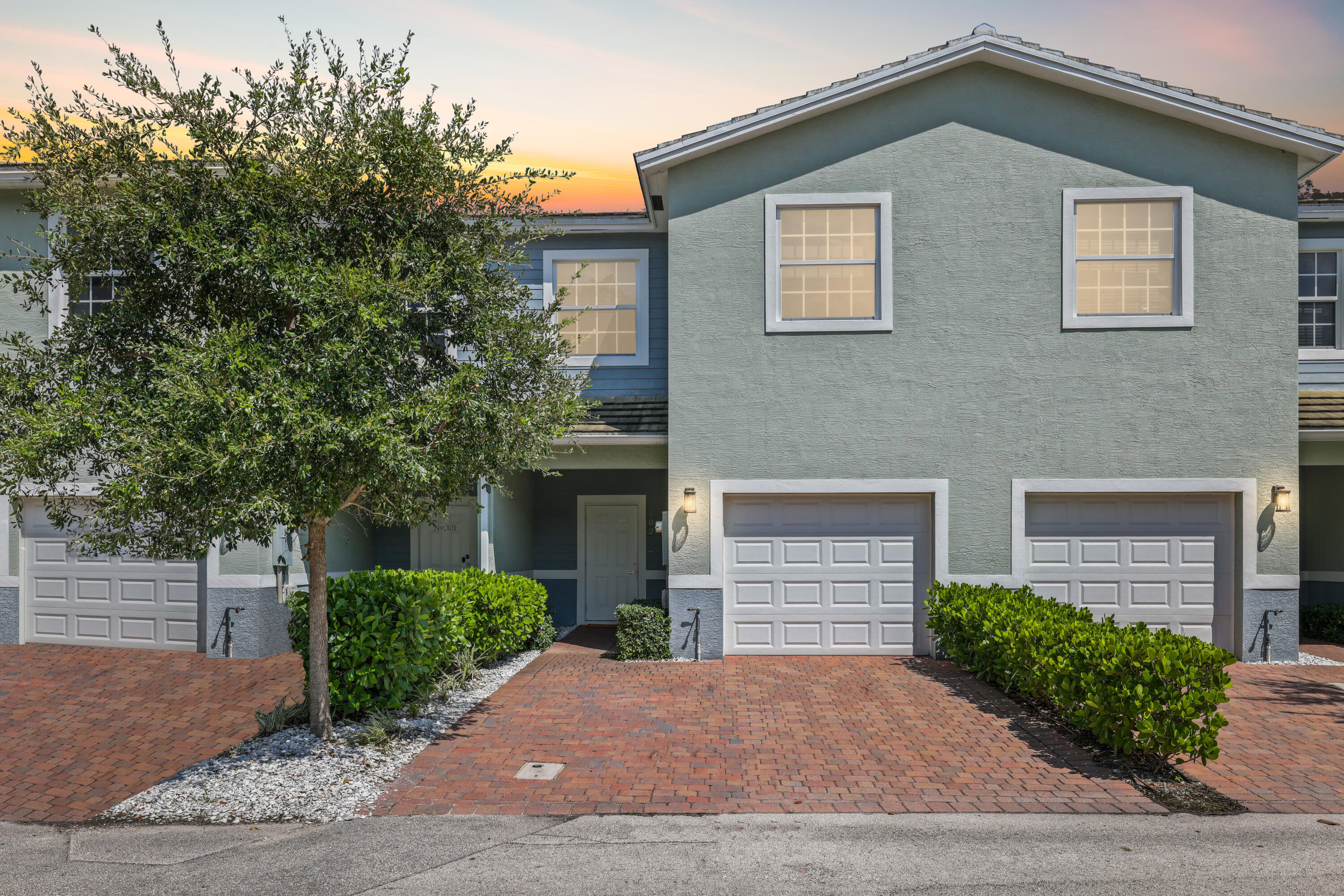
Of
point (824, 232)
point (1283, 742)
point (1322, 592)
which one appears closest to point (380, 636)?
point (824, 232)

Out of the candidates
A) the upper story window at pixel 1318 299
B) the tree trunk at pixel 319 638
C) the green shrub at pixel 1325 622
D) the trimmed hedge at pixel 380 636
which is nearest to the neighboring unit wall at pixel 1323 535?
the green shrub at pixel 1325 622

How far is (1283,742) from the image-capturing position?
7312 millimetres

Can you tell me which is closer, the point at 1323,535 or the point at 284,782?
the point at 284,782

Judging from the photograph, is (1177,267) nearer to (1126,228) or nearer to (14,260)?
(1126,228)

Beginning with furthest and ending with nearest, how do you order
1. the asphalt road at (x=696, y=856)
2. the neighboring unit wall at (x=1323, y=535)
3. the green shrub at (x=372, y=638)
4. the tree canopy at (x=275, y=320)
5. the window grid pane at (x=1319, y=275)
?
the neighboring unit wall at (x=1323, y=535)
the window grid pane at (x=1319, y=275)
the green shrub at (x=372, y=638)
the tree canopy at (x=275, y=320)
the asphalt road at (x=696, y=856)

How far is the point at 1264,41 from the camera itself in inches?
602

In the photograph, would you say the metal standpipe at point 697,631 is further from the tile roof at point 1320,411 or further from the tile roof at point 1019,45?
the tile roof at point 1320,411

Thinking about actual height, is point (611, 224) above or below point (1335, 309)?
above

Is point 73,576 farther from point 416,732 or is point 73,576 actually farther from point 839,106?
point 839,106

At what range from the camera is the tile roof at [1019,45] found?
1005cm

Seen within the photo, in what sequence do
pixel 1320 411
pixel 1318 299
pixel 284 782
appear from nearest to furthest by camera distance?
pixel 284 782
pixel 1320 411
pixel 1318 299

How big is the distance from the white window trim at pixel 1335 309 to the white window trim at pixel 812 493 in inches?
244

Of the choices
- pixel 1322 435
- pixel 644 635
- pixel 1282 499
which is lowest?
pixel 644 635

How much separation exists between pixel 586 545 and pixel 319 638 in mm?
7169
